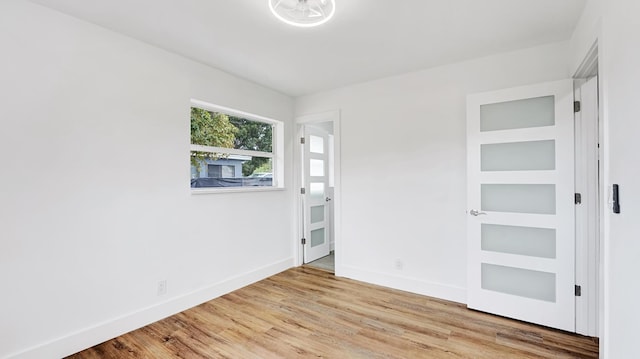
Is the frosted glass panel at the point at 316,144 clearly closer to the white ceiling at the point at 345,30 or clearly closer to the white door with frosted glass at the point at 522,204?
the white ceiling at the point at 345,30

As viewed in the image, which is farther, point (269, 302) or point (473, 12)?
point (269, 302)

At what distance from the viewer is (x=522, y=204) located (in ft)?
8.55

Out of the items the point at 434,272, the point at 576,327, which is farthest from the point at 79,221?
the point at 576,327

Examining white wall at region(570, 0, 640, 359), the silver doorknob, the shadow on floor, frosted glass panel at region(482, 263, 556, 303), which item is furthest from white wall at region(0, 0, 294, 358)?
white wall at region(570, 0, 640, 359)

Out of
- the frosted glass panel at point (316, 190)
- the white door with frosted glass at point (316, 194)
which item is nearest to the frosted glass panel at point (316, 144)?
the white door with frosted glass at point (316, 194)

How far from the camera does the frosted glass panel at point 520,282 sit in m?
2.49

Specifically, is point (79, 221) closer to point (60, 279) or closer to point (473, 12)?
point (60, 279)

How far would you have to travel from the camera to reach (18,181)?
75.5 inches

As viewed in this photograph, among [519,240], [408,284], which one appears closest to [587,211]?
[519,240]

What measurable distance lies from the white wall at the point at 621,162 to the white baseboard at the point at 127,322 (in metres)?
3.15

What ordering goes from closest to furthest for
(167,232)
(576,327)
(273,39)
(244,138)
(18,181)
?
(18,181) < (576,327) < (273,39) < (167,232) < (244,138)

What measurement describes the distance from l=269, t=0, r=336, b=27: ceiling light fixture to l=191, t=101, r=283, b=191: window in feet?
4.96

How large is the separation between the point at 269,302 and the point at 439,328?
5.43 feet

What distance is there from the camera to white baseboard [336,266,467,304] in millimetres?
3002
